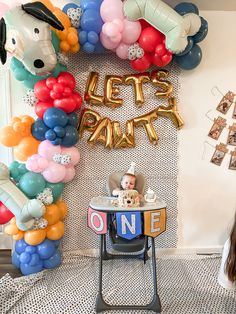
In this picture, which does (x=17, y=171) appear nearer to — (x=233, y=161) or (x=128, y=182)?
(x=128, y=182)

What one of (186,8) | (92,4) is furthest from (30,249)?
(186,8)

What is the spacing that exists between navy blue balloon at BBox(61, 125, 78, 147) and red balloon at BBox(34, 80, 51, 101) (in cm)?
27

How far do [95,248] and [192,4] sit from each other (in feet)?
7.20

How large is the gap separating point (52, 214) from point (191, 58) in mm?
1649

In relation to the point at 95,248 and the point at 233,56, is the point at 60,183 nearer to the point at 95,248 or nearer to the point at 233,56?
the point at 95,248

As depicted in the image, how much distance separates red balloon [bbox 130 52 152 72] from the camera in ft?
7.26

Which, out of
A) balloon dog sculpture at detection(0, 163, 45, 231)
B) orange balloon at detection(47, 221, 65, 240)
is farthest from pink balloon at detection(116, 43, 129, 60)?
orange balloon at detection(47, 221, 65, 240)

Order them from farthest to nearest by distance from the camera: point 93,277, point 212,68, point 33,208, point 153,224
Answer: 1. point 212,68
2. point 93,277
3. point 33,208
4. point 153,224

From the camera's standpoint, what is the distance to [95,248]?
2.54 meters

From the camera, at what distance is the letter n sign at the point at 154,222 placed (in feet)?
5.83

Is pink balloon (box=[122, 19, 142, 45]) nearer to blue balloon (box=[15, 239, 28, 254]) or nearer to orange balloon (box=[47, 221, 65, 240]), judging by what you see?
orange balloon (box=[47, 221, 65, 240])

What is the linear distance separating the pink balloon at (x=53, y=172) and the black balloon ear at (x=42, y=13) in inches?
38.5

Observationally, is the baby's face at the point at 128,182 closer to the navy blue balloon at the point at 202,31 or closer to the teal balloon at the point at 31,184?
the teal balloon at the point at 31,184

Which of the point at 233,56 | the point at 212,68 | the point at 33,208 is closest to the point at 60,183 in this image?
the point at 33,208
